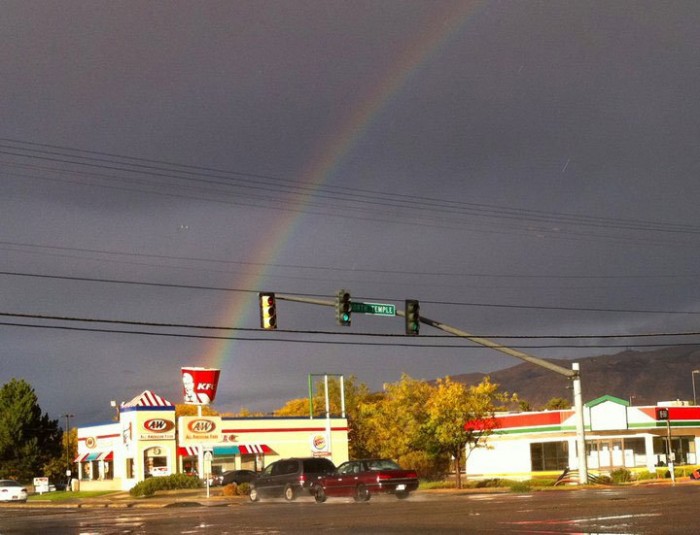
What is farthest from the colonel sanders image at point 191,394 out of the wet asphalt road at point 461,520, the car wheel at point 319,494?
the wet asphalt road at point 461,520

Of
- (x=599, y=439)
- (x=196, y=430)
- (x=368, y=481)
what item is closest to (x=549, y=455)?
(x=599, y=439)

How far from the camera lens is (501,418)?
261ft

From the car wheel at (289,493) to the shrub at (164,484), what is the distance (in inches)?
854

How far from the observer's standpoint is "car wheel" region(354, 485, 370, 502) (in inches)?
1576

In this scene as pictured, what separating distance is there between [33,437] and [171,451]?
39.9 metres

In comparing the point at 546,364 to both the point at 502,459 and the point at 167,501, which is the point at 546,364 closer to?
the point at 167,501

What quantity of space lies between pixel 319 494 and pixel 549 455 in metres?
38.4

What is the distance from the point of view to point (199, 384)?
249 feet

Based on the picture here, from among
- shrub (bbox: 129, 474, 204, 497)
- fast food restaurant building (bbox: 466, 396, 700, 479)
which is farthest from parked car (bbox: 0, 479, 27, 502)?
fast food restaurant building (bbox: 466, 396, 700, 479)

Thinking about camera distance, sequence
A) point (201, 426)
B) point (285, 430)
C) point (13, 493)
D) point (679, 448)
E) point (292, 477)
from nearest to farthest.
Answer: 1. point (292, 477)
2. point (13, 493)
3. point (679, 448)
4. point (201, 426)
5. point (285, 430)

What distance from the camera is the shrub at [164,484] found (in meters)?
64.2

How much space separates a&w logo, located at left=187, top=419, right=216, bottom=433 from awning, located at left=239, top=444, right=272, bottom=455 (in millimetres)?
3713

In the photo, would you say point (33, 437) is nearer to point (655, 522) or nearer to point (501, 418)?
point (501, 418)

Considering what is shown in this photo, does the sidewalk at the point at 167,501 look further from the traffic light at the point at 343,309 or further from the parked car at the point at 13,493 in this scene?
the traffic light at the point at 343,309
